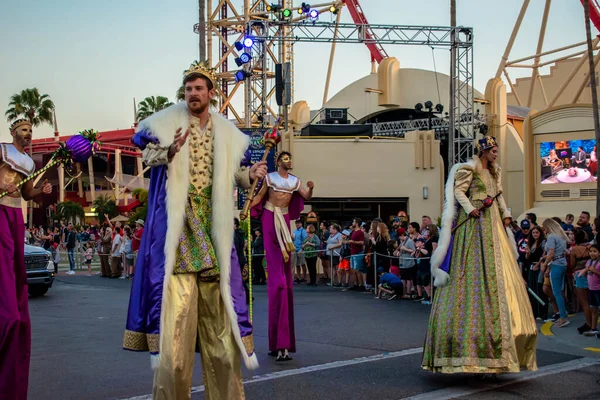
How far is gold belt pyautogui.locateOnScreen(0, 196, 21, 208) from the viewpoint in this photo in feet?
19.4

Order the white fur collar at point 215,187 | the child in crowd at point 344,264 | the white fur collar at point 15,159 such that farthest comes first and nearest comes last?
the child in crowd at point 344,264 → the white fur collar at point 15,159 → the white fur collar at point 215,187

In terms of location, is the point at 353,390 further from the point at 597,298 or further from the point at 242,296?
the point at 597,298

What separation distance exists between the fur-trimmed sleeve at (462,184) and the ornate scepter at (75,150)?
3.40 metres

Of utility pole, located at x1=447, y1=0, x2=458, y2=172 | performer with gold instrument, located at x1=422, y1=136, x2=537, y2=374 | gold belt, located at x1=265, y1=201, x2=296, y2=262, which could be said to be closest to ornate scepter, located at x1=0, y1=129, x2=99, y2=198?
gold belt, located at x1=265, y1=201, x2=296, y2=262

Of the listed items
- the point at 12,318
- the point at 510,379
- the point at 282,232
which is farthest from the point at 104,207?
the point at 12,318

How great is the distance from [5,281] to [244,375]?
2489 mm

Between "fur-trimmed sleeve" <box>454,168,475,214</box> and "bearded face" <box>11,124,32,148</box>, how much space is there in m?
3.91

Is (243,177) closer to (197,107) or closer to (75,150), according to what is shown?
(197,107)

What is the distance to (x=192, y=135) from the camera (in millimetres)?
5242

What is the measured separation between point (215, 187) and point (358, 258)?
44.6ft

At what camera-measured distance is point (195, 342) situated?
496cm

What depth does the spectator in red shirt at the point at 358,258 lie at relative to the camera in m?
18.5

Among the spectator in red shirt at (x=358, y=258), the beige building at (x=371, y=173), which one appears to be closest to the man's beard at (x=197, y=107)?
the spectator in red shirt at (x=358, y=258)

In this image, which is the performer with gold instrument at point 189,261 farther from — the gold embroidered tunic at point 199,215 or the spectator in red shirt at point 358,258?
the spectator in red shirt at point 358,258
